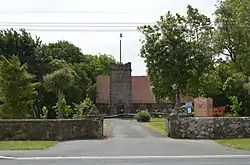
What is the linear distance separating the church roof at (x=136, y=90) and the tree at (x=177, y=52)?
89.8 ft

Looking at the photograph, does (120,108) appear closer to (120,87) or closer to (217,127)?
(120,87)

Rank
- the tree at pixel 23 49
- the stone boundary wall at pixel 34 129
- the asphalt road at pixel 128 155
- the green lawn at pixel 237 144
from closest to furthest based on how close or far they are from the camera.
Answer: the asphalt road at pixel 128 155, the green lawn at pixel 237 144, the stone boundary wall at pixel 34 129, the tree at pixel 23 49

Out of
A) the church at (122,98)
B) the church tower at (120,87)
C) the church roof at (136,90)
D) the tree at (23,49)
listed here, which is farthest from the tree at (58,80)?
the church roof at (136,90)

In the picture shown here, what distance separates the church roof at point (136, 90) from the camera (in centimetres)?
8475

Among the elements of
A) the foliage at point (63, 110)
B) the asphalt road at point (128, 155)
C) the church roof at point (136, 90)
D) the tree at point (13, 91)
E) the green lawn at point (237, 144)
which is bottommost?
the asphalt road at point (128, 155)

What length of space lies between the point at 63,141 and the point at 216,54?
28.0 metres

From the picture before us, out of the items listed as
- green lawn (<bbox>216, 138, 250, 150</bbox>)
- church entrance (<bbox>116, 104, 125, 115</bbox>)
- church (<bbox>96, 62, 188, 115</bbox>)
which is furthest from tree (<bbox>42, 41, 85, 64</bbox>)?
green lawn (<bbox>216, 138, 250, 150</bbox>)

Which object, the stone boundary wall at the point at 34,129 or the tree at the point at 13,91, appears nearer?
the stone boundary wall at the point at 34,129

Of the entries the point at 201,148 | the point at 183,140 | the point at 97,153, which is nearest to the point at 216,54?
the point at 183,140

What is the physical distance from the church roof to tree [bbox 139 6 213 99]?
27.4 meters

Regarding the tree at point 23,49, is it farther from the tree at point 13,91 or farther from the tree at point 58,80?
the tree at point 13,91

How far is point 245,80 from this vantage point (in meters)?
48.0

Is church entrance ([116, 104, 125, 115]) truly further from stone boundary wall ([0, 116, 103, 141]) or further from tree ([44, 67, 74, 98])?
stone boundary wall ([0, 116, 103, 141])

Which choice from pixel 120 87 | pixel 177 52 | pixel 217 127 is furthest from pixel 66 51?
pixel 217 127
